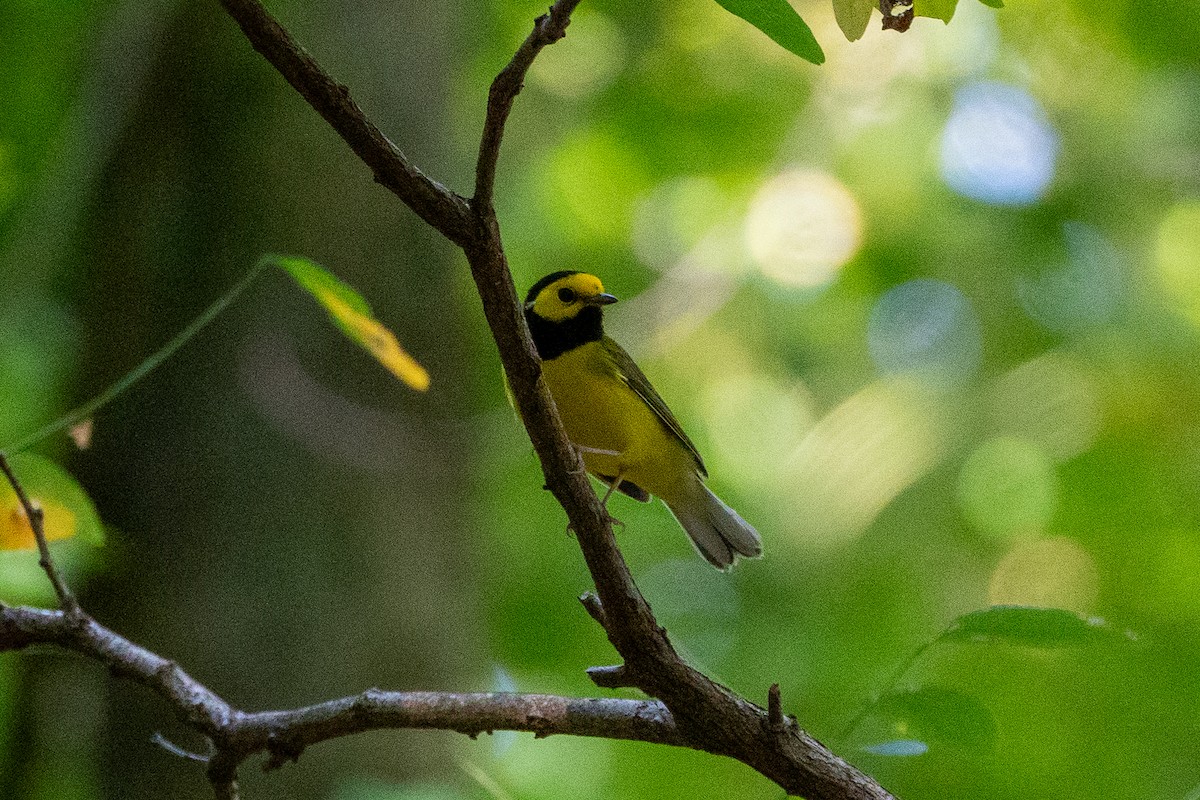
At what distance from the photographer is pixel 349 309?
2.37 meters

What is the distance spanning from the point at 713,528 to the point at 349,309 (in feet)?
7.95

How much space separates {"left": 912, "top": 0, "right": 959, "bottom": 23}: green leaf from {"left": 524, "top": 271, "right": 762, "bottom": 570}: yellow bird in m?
2.49

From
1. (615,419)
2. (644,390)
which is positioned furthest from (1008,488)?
(615,419)

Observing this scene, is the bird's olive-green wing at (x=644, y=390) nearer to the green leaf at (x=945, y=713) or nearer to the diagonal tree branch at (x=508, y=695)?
the diagonal tree branch at (x=508, y=695)

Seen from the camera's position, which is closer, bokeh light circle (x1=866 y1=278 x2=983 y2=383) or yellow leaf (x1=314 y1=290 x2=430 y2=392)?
yellow leaf (x1=314 y1=290 x2=430 y2=392)

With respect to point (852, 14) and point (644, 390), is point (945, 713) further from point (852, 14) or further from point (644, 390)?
point (644, 390)

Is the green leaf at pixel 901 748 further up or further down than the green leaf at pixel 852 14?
further down

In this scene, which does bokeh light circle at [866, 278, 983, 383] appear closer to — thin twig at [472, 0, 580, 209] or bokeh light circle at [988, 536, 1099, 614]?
bokeh light circle at [988, 536, 1099, 614]

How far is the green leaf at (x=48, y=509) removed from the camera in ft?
7.79

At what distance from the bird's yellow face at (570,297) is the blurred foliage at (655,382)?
453mm

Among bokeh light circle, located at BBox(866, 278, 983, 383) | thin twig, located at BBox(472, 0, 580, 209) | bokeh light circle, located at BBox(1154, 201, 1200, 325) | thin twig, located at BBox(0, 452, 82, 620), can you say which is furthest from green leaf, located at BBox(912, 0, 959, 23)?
bokeh light circle, located at BBox(1154, 201, 1200, 325)

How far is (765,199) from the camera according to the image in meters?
7.46

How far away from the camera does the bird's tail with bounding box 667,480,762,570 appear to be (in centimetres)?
439

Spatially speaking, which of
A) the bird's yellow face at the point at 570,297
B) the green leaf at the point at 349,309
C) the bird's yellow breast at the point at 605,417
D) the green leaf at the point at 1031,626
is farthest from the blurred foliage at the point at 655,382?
the green leaf at the point at 349,309
